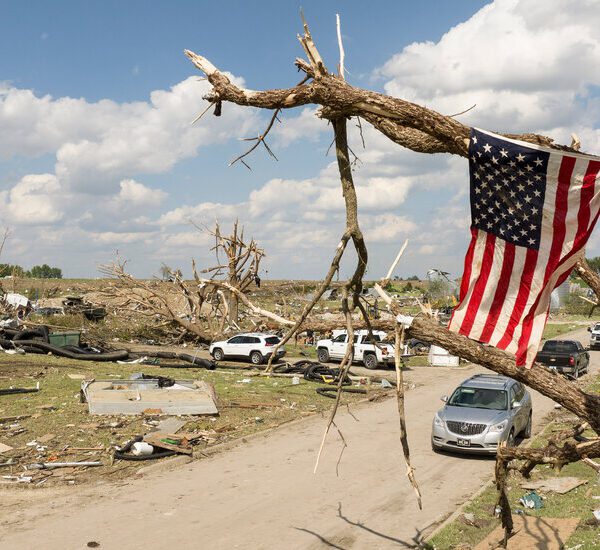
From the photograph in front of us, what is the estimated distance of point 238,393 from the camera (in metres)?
23.4

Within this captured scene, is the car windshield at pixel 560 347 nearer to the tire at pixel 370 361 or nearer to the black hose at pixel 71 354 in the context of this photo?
the tire at pixel 370 361

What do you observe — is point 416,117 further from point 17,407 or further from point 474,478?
point 17,407

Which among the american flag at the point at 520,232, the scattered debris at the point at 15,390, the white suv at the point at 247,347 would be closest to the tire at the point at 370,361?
the white suv at the point at 247,347

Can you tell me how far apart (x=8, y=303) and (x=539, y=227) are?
134 ft

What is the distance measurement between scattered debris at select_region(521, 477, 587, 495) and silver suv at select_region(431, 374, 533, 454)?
2125 mm

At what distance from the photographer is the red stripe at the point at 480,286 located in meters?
5.55

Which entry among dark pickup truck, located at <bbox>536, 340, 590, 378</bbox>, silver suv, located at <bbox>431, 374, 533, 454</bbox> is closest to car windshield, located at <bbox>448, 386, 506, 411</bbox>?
silver suv, located at <bbox>431, 374, 533, 454</bbox>

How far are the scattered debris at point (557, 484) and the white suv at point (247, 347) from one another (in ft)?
69.0

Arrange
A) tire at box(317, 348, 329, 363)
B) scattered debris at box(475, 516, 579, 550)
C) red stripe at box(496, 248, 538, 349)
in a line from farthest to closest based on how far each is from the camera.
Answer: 1. tire at box(317, 348, 329, 363)
2. scattered debris at box(475, 516, 579, 550)
3. red stripe at box(496, 248, 538, 349)

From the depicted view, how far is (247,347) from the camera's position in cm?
3422

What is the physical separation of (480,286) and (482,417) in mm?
11340

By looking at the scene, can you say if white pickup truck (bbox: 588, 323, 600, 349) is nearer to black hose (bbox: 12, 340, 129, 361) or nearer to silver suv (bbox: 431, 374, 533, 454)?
silver suv (bbox: 431, 374, 533, 454)

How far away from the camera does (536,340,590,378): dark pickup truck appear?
30031 millimetres

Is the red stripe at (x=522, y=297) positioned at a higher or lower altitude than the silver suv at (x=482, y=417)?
higher
